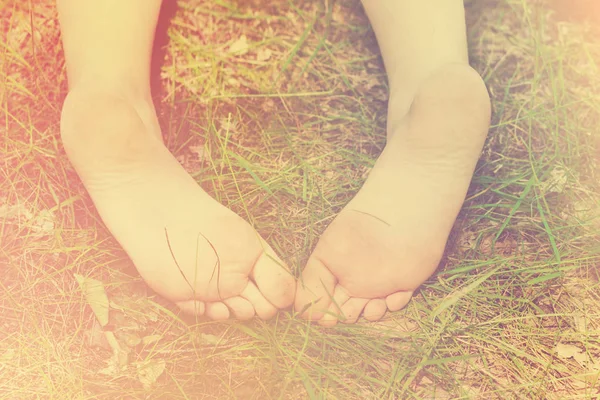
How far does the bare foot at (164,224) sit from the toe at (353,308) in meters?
0.11

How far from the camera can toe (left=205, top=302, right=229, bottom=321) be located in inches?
42.3

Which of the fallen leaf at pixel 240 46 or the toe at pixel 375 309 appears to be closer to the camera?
the toe at pixel 375 309

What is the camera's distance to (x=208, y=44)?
1.41 metres

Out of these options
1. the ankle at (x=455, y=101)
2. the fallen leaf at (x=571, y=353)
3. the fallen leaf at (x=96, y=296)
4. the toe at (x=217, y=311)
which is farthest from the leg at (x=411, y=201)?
the fallen leaf at (x=96, y=296)

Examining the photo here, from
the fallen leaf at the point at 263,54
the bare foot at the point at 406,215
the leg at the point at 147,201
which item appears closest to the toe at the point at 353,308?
the bare foot at the point at 406,215

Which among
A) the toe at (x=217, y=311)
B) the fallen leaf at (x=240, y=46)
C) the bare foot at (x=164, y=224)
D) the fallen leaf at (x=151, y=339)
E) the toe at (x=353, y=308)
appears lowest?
the fallen leaf at (x=151, y=339)

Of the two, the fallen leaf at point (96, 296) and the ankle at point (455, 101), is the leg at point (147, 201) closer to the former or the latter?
the fallen leaf at point (96, 296)

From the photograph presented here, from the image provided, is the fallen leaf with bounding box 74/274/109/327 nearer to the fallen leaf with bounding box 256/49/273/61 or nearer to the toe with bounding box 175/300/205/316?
the toe with bounding box 175/300/205/316

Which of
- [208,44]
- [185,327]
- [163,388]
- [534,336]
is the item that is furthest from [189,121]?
[534,336]

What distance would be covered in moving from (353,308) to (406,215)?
0.20 meters

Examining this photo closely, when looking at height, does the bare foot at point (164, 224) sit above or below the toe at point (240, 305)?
above

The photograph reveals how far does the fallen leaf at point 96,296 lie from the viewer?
1.13 meters

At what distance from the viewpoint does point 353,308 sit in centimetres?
108

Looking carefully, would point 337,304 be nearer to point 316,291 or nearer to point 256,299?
point 316,291
